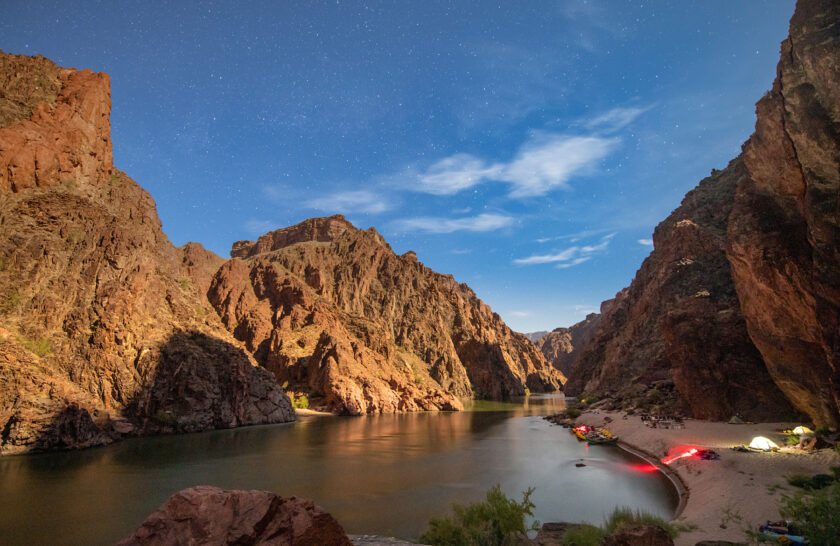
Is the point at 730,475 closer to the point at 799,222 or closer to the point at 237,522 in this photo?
the point at 799,222

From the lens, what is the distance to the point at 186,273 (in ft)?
279

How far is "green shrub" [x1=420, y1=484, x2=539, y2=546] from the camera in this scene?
10477mm

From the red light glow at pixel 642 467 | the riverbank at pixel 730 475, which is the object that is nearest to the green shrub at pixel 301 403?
the riverbank at pixel 730 475

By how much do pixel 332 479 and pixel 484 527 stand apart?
45.6 ft

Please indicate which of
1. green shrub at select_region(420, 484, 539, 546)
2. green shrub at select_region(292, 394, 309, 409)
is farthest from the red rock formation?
green shrub at select_region(292, 394, 309, 409)

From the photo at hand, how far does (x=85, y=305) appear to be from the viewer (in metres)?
37.2

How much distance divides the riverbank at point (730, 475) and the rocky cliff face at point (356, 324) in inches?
2032

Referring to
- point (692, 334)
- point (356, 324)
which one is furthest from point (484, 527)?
point (356, 324)

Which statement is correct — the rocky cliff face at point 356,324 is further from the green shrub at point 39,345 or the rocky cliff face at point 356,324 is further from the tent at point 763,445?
the tent at point 763,445

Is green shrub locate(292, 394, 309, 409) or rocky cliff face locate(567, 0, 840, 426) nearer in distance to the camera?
rocky cliff face locate(567, 0, 840, 426)

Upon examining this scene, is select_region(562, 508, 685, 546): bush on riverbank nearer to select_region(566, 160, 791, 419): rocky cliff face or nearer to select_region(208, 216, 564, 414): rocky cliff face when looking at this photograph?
select_region(566, 160, 791, 419): rocky cliff face

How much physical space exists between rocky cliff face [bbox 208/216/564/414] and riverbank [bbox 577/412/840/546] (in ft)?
169

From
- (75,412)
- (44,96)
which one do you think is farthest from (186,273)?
(75,412)

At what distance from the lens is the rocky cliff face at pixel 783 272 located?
16.2m
